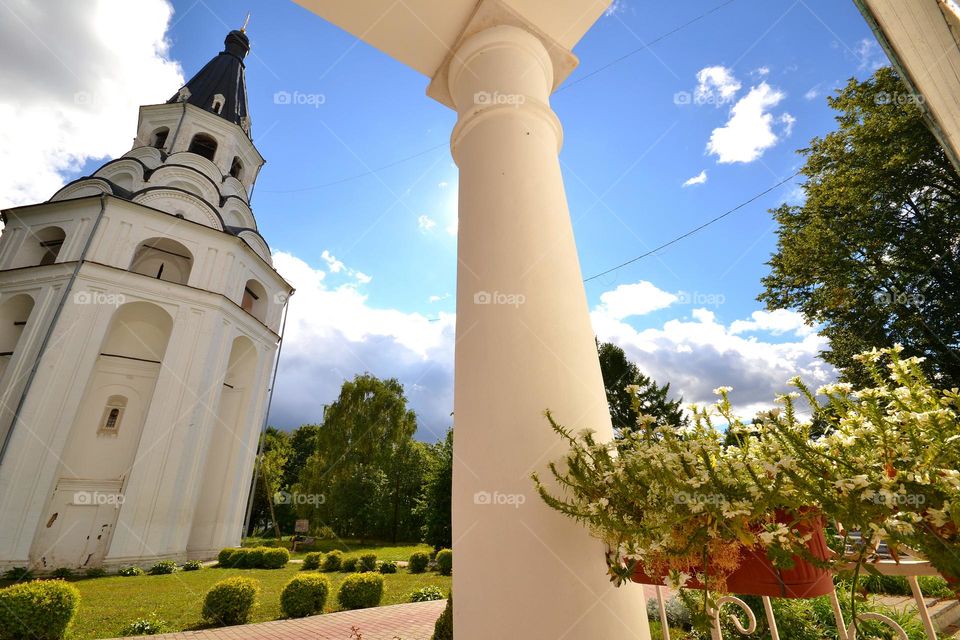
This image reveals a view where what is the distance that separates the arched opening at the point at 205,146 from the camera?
2422 centimetres

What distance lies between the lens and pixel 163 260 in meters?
20.7

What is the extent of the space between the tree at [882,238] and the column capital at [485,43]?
13305mm

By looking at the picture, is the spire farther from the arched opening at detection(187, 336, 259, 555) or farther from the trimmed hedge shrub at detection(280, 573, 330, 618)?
the trimmed hedge shrub at detection(280, 573, 330, 618)

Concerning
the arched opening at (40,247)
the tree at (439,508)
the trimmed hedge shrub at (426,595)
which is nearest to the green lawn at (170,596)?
the trimmed hedge shrub at (426,595)

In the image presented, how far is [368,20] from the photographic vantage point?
3217 millimetres

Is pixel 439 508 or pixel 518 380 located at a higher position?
pixel 518 380

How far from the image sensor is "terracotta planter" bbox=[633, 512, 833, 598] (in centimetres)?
132

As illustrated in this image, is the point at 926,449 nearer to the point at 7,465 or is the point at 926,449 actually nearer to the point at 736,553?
the point at 736,553

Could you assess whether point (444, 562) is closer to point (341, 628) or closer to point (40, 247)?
point (341, 628)

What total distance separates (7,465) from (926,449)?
21.2m

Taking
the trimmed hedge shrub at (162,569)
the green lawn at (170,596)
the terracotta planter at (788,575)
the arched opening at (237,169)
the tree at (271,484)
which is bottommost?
the green lawn at (170,596)

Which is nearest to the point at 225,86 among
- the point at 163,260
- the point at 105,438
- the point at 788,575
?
the point at 163,260

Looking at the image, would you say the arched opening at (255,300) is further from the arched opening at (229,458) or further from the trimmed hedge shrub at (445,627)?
the trimmed hedge shrub at (445,627)

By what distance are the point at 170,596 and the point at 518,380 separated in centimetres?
1386
